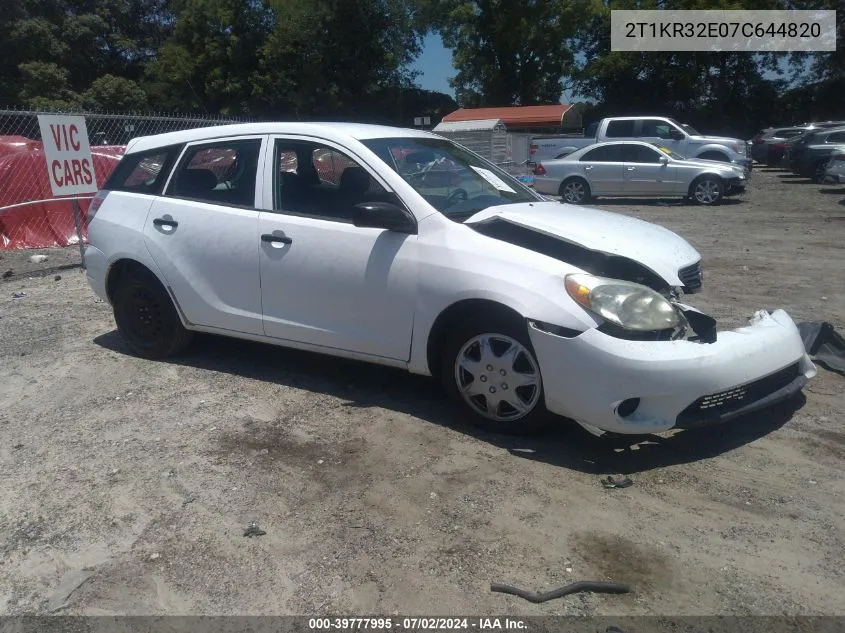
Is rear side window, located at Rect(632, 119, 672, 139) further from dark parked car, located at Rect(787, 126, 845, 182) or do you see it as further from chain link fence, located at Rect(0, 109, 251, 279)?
chain link fence, located at Rect(0, 109, 251, 279)

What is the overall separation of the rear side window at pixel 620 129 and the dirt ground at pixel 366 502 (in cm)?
1777

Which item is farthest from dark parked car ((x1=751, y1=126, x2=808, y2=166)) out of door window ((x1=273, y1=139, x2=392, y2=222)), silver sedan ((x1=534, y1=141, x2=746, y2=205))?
door window ((x1=273, y1=139, x2=392, y2=222))

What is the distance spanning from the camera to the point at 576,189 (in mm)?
18484

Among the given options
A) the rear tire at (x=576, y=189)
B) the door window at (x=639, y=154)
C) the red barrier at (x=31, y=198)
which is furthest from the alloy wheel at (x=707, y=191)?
the red barrier at (x=31, y=198)

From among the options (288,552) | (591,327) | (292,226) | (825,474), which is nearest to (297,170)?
(292,226)

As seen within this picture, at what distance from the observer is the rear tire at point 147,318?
564 cm

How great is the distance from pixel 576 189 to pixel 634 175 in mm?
1386

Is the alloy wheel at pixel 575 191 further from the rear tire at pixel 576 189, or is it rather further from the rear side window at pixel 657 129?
the rear side window at pixel 657 129

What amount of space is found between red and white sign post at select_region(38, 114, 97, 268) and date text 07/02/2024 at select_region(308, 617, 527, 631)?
7273mm

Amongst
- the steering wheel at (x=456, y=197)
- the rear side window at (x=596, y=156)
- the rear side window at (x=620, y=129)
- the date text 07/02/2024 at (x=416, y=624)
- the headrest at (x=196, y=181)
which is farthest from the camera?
the rear side window at (x=620, y=129)

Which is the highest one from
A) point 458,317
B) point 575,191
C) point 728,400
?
point 575,191

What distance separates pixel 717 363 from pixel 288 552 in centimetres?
224

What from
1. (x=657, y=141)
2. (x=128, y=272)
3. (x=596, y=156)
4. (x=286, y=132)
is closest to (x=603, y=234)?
(x=286, y=132)

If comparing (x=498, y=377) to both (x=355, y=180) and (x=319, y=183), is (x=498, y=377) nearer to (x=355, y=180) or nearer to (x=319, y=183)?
(x=355, y=180)
